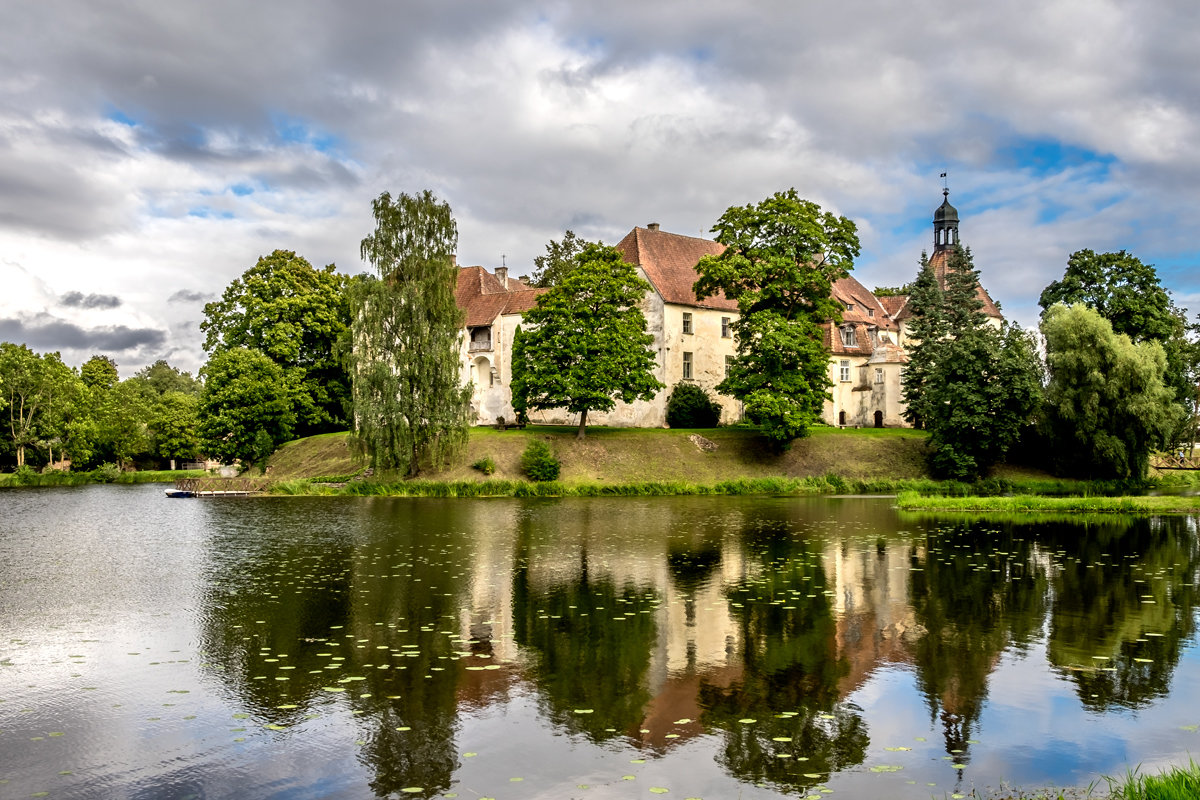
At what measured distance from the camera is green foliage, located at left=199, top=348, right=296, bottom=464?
60.0 meters

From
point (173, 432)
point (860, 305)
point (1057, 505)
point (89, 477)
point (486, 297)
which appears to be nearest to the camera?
point (1057, 505)

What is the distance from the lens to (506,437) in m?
57.5

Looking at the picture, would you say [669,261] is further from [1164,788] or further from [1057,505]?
[1164,788]

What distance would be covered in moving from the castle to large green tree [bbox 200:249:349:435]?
30.3 feet

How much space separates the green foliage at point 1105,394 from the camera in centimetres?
5012

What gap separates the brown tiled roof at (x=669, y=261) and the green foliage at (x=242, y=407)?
24.7 metres

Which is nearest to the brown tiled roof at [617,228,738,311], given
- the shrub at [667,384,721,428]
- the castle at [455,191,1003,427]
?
the castle at [455,191,1003,427]

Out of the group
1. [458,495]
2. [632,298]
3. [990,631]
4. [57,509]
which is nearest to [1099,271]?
[632,298]

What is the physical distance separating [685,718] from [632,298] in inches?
1958

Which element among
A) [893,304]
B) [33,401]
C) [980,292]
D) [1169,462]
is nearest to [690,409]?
[893,304]

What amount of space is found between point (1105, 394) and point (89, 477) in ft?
226

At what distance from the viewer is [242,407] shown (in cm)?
6053

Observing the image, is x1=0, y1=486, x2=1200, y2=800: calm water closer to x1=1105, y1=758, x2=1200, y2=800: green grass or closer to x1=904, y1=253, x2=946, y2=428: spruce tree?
x1=1105, y1=758, x2=1200, y2=800: green grass

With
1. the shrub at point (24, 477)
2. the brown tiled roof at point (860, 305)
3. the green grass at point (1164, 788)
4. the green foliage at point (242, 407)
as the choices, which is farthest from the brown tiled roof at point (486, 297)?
the green grass at point (1164, 788)
